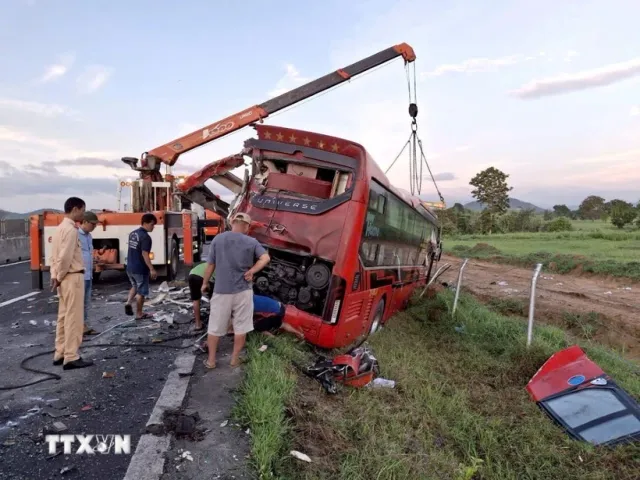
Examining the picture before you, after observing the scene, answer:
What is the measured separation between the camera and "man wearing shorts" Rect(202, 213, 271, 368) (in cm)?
499

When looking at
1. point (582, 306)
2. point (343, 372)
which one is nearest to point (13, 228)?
point (343, 372)

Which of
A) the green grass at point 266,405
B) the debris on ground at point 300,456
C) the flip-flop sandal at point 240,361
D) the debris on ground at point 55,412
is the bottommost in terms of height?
the debris on ground at point 55,412

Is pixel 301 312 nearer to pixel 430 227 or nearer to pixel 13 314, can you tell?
pixel 13 314

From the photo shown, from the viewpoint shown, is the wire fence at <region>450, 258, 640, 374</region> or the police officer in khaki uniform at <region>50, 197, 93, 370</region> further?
the wire fence at <region>450, 258, 640, 374</region>

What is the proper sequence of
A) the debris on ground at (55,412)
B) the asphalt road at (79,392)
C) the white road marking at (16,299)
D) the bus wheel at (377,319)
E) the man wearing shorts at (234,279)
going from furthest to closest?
1. the white road marking at (16,299)
2. the bus wheel at (377,319)
3. the man wearing shorts at (234,279)
4. the debris on ground at (55,412)
5. the asphalt road at (79,392)

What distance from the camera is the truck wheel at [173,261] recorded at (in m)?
11.1

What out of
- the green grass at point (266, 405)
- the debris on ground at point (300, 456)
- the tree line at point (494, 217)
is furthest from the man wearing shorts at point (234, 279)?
the tree line at point (494, 217)

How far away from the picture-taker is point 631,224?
35250 mm

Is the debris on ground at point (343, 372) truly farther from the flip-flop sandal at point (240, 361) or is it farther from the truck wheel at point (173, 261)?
the truck wheel at point (173, 261)

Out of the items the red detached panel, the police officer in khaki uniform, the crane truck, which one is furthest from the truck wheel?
the red detached panel

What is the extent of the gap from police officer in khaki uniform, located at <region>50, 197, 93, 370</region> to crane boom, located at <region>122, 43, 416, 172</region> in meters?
7.82

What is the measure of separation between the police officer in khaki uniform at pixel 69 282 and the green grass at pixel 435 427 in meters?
2.07

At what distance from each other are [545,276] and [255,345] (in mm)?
15655

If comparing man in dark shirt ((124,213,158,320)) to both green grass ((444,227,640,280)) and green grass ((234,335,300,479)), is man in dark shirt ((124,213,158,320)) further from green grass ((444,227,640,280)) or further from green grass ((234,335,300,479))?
green grass ((444,227,640,280))
